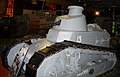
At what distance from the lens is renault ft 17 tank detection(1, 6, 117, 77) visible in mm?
3568

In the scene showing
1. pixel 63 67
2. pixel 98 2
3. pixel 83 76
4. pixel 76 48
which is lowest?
pixel 83 76

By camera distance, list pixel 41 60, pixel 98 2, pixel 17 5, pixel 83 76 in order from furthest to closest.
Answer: pixel 17 5 → pixel 98 2 → pixel 83 76 → pixel 41 60

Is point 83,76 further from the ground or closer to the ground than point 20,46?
closer to the ground

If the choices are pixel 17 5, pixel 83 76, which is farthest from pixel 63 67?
pixel 17 5

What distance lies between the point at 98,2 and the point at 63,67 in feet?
14.2

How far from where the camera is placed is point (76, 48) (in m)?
3.74

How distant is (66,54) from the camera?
12.1ft

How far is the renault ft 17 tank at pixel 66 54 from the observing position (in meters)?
3.57

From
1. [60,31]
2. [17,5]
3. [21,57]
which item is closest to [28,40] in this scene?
[21,57]

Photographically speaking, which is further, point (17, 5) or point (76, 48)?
point (17, 5)

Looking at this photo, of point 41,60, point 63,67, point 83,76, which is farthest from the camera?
point 83,76

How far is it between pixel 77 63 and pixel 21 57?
1144mm

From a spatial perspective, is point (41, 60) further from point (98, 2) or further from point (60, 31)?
point (98, 2)

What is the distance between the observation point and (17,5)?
1476cm
